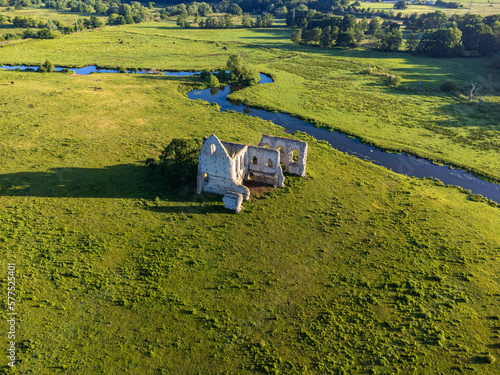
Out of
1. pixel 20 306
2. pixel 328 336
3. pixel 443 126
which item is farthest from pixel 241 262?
pixel 443 126

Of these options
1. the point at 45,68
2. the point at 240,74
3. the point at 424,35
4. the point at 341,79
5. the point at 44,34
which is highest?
the point at 424,35

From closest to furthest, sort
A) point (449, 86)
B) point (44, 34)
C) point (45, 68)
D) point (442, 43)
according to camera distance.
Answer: point (449, 86)
point (45, 68)
point (442, 43)
point (44, 34)

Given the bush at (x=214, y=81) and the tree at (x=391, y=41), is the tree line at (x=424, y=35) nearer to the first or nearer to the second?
the tree at (x=391, y=41)

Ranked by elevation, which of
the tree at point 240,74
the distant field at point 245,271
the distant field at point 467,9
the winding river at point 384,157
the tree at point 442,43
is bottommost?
the distant field at point 245,271

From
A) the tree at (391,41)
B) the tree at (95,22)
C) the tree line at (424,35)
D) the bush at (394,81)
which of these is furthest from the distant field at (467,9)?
the tree at (95,22)

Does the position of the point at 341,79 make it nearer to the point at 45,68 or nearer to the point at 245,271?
the point at 245,271

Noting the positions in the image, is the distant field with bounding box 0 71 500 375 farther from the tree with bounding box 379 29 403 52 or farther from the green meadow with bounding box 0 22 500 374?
the tree with bounding box 379 29 403 52

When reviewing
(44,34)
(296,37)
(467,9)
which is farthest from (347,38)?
(44,34)
